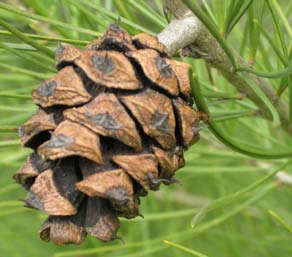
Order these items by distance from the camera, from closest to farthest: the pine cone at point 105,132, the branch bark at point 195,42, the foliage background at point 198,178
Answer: the pine cone at point 105,132 < the branch bark at point 195,42 < the foliage background at point 198,178

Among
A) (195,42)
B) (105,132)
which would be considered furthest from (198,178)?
(105,132)

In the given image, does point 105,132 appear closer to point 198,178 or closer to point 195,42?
point 195,42

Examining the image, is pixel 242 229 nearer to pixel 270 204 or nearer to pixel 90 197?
pixel 270 204

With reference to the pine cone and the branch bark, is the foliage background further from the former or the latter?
the pine cone

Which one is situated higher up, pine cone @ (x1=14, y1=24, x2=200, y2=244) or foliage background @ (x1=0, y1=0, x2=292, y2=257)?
pine cone @ (x1=14, y1=24, x2=200, y2=244)

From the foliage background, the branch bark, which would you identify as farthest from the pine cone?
the foliage background

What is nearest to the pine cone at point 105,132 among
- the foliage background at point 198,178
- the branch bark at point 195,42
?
the branch bark at point 195,42

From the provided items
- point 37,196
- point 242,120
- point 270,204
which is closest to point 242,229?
point 270,204

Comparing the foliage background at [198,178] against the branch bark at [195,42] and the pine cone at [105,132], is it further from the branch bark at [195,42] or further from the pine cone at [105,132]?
the pine cone at [105,132]
